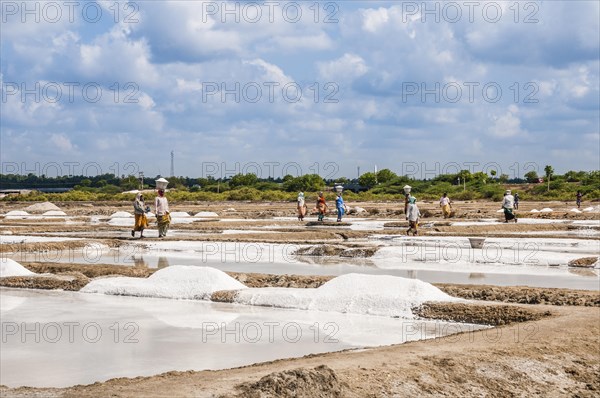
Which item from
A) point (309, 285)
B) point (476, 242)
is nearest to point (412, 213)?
point (476, 242)

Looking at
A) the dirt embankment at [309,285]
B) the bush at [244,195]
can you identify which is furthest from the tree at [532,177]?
the dirt embankment at [309,285]

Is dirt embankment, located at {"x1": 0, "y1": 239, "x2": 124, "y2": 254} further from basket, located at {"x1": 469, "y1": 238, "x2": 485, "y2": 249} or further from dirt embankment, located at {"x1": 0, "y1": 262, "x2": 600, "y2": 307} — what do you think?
basket, located at {"x1": 469, "y1": 238, "x2": 485, "y2": 249}

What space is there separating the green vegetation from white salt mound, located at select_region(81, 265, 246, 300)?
115 ft

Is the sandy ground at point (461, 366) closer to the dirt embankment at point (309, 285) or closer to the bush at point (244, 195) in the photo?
the dirt embankment at point (309, 285)

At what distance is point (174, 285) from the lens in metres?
13.6

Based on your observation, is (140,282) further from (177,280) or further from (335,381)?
(335,381)

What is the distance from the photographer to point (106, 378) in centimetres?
762

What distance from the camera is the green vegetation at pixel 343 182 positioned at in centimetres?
7812

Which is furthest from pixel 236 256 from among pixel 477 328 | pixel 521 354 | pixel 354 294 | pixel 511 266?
pixel 521 354

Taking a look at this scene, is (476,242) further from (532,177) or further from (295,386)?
(532,177)

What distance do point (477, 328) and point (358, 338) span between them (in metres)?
1.76

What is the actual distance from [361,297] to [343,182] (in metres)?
120

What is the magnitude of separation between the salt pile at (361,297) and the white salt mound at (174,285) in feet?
3.03

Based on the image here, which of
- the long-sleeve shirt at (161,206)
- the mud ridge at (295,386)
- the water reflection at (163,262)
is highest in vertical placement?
the long-sleeve shirt at (161,206)
